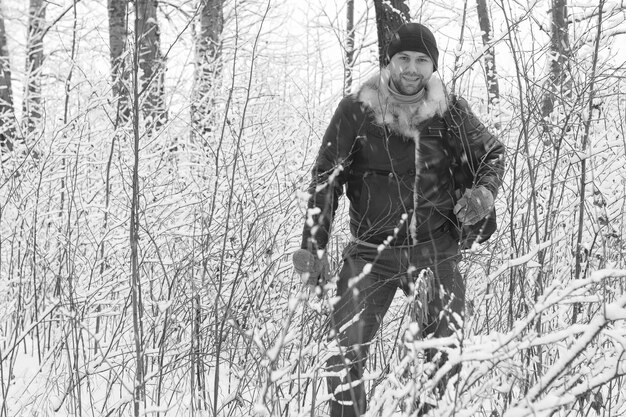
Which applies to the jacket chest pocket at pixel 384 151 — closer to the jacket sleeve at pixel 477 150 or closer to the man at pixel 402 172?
the man at pixel 402 172

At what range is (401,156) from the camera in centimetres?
286

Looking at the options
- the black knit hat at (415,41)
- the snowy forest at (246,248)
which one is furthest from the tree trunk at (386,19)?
the black knit hat at (415,41)

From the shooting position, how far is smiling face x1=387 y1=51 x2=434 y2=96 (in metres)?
2.84

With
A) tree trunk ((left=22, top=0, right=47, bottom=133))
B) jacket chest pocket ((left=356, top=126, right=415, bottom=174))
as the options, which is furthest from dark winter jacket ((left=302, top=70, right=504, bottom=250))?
tree trunk ((left=22, top=0, right=47, bottom=133))

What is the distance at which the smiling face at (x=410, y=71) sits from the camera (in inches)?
112

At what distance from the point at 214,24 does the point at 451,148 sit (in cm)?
760

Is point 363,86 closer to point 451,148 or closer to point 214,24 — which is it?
point 451,148

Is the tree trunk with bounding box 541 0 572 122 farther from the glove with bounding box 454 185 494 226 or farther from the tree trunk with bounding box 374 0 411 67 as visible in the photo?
the tree trunk with bounding box 374 0 411 67

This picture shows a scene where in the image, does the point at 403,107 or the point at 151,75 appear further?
the point at 151,75

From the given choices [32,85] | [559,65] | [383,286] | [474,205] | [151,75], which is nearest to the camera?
[474,205]

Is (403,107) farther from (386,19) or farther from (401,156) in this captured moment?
(386,19)

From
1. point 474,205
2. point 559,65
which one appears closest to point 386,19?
point 559,65

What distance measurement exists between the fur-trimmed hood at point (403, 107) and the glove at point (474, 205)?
0.31 meters

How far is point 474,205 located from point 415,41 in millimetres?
671
